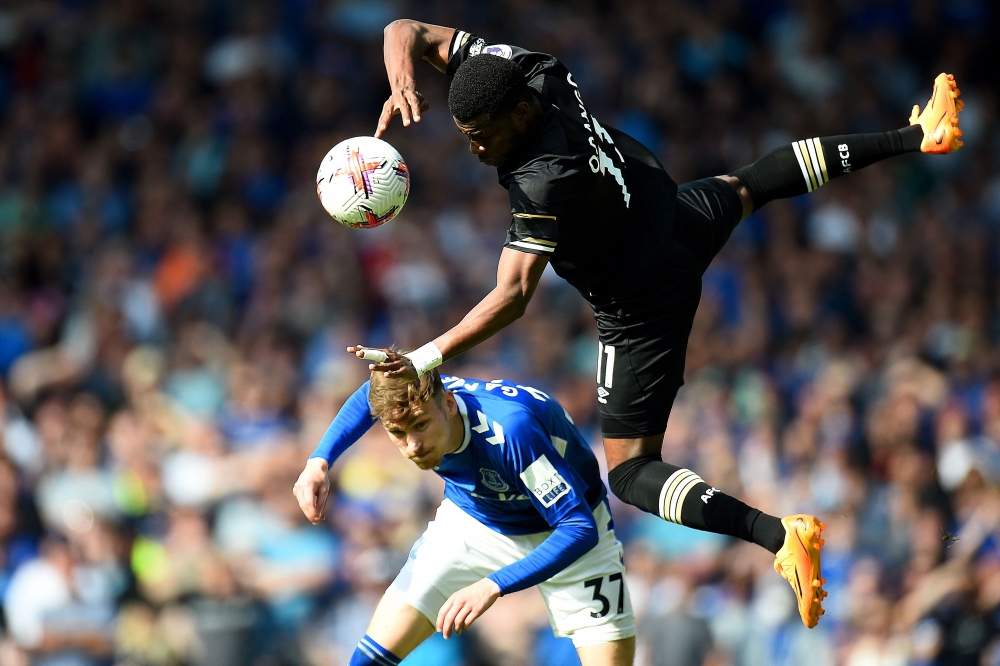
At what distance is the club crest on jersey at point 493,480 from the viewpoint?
5867 mm

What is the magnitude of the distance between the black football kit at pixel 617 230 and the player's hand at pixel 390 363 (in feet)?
2.36

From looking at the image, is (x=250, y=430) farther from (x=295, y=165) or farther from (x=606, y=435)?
(x=606, y=435)

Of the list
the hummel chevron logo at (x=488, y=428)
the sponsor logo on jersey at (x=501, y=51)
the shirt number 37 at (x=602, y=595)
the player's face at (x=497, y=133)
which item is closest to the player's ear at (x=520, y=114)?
the player's face at (x=497, y=133)

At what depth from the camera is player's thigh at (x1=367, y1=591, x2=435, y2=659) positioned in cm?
609

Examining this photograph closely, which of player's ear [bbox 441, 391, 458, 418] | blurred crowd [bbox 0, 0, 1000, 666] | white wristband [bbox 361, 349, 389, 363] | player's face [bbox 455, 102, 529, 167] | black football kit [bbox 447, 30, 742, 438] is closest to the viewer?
white wristband [bbox 361, 349, 389, 363]

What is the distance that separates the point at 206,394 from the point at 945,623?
239 inches

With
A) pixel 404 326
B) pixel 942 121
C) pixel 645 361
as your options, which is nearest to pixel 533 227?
pixel 645 361

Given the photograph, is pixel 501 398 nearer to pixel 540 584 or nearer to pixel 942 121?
pixel 540 584

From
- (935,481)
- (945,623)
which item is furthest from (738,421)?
(945,623)

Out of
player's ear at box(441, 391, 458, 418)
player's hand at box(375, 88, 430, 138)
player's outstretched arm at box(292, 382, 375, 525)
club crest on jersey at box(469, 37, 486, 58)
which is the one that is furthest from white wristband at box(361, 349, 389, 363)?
club crest on jersey at box(469, 37, 486, 58)

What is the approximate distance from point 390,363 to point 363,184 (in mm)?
1091

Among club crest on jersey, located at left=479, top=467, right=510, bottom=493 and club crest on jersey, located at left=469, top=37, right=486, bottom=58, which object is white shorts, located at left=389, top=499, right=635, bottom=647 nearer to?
club crest on jersey, located at left=479, top=467, right=510, bottom=493

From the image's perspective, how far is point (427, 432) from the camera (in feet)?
18.2

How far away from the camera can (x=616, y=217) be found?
571 centimetres
